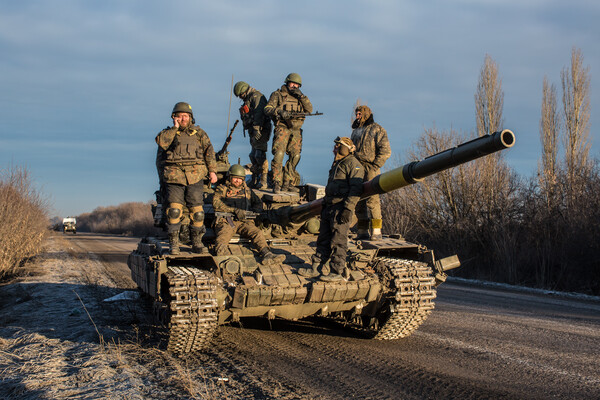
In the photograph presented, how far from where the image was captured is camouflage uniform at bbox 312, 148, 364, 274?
25.1ft

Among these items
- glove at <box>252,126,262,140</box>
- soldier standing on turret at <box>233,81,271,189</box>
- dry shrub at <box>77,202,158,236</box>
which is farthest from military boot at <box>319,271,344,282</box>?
dry shrub at <box>77,202,158,236</box>

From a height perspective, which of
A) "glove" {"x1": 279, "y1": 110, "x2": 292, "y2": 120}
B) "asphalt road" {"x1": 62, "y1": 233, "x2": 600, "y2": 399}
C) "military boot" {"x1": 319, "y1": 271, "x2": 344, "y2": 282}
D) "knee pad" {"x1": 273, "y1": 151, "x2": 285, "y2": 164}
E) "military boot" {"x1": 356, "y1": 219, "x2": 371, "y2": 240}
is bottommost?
"asphalt road" {"x1": 62, "y1": 233, "x2": 600, "y2": 399}

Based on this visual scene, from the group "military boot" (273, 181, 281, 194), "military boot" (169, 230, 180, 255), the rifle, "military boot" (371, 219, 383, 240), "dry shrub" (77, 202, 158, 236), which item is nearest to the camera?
"military boot" (169, 230, 180, 255)

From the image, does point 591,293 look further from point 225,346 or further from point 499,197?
point 225,346

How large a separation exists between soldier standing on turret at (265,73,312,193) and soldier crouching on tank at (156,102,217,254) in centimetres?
323

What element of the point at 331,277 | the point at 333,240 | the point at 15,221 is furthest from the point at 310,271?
the point at 15,221

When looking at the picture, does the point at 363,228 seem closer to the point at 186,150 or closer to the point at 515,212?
the point at 186,150

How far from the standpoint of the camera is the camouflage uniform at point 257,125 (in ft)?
40.5

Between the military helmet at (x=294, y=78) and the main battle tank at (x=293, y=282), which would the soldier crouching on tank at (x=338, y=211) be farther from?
the military helmet at (x=294, y=78)

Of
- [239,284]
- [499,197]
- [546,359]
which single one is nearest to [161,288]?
[239,284]

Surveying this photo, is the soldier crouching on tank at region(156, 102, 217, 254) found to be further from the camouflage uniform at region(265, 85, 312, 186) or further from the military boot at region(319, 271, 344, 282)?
the camouflage uniform at region(265, 85, 312, 186)

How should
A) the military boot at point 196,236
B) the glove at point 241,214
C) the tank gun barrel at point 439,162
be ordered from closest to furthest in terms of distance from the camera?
the tank gun barrel at point 439,162, the military boot at point 196,236, the glove at point 241,214

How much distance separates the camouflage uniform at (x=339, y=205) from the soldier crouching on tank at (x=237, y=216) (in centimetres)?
72

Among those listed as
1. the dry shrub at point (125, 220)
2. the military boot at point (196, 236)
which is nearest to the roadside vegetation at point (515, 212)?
the military boot at point (196, 236)
